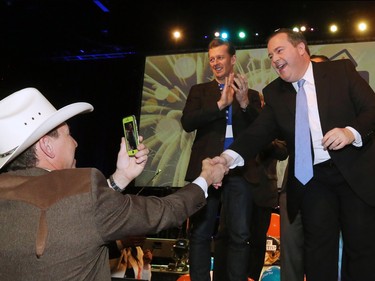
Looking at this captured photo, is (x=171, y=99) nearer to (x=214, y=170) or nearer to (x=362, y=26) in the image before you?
(x=362, y=26)

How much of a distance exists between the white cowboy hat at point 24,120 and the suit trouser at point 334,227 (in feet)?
5.79

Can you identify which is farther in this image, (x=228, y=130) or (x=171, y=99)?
(x=171, y=99)

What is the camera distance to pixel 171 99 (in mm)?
7586

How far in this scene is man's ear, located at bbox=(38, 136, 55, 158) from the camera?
195 cm

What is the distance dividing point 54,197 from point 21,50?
8211 mm

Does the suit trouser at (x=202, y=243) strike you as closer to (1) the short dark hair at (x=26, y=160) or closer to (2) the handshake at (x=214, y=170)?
(2) the handshake at (x=214, y=170)

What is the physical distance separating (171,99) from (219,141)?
3873 mm

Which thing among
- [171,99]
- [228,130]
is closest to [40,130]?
[228,130]

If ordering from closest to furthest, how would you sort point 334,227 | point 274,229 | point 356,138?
point 356,138
point 334,227
point 274,229

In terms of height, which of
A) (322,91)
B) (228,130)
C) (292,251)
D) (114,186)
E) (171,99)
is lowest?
(292,251)

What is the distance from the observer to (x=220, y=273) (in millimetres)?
3936

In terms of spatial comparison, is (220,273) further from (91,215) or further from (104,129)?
(104,129)

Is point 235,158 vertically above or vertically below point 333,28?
below

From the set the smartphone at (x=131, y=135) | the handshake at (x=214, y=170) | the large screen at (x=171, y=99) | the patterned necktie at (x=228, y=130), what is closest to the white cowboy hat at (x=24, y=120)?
the smartphone at (x=131, y=135)
